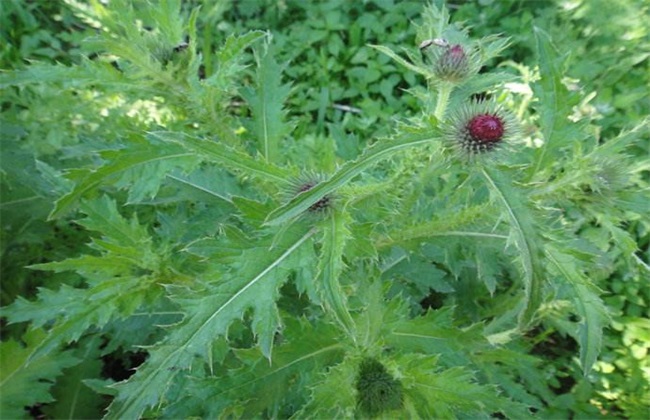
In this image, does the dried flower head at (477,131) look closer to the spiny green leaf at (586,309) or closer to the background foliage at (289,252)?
the background foliage at (289,252)

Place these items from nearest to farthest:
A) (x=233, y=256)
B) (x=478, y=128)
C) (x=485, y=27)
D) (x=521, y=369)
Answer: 1. (x=478, y=128)
2. (x=233, y=256)
3. (x=521, y=369)
4. (x=485, y=27)

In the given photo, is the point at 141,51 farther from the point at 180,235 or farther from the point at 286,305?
the point at 286,305

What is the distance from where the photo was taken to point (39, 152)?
2904 millimetres

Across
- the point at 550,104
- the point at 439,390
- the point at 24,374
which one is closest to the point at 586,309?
the point at 439,390

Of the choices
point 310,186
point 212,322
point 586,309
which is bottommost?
point 586,309

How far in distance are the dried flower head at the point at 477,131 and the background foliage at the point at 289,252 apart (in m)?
0.05

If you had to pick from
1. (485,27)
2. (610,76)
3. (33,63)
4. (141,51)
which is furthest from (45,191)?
(610,76)

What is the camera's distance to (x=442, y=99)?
182cm

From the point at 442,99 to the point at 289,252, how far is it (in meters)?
0.63

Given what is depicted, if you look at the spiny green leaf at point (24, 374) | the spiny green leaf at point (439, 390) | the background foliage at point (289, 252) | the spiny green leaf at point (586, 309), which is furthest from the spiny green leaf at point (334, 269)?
the spiny green leaf at point (24, 374)

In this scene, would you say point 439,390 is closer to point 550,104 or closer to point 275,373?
point 275,373

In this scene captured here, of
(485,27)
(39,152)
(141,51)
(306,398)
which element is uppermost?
(485,27)

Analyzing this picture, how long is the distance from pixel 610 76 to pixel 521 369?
2022mm

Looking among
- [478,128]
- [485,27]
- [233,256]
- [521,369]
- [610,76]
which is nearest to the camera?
[478,128]
